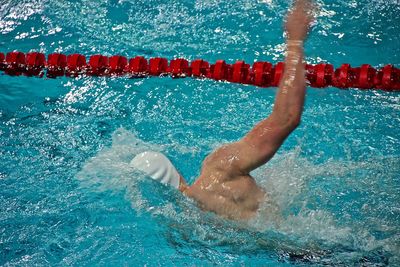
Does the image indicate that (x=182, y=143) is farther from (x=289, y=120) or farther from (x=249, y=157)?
(x=289, y=120)

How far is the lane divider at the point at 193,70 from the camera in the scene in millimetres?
4172

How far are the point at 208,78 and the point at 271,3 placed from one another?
159 cm

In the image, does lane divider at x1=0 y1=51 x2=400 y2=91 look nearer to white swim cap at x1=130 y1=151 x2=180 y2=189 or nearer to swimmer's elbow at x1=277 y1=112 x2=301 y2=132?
white swim cap at x1=130 y1=151 x2=180 y2=189

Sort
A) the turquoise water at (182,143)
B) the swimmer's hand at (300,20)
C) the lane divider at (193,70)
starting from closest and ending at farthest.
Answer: the swimmer's hand at (300,20)
the turquoise water at (182,143)
the lane divider at (193,70)

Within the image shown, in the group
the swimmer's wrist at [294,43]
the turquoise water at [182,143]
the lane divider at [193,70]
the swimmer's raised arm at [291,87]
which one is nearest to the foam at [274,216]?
the turquoise water at [182,143]

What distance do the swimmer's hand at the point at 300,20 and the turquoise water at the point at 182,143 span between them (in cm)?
98

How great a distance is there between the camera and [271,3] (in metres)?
5.51

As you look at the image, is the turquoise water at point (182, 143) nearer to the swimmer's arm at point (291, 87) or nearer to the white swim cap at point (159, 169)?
the white swim cap at point (159, 169)

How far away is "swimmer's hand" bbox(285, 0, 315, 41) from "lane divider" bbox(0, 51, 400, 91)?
190 centimetres

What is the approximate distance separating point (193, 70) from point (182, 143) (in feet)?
3.09

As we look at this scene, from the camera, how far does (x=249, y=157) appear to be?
2.51 metres

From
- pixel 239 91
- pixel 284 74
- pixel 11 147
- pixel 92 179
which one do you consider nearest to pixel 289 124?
pixel 284 74

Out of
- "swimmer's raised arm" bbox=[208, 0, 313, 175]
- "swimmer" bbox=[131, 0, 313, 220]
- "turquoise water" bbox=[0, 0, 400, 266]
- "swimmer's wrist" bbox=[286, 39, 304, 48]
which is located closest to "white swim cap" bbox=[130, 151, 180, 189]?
"swimmer" bbox=[131, 0, 313, 220]

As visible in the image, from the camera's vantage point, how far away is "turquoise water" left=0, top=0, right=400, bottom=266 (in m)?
2.86
